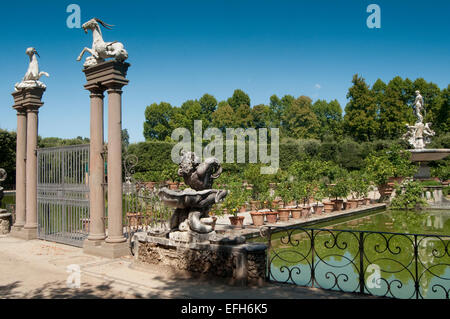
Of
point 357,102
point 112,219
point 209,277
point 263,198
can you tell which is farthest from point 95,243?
point 357,102

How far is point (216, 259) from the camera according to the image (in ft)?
17.5

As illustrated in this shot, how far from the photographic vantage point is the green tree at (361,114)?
33.8 m

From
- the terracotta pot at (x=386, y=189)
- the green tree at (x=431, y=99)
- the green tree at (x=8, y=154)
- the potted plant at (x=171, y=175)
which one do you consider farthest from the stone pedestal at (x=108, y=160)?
the green tree at (x=431, y=99)

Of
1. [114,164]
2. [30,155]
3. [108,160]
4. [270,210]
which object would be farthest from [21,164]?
[270,210]

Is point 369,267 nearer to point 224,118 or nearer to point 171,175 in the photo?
point 171,175

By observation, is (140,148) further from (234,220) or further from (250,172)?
(234,220)

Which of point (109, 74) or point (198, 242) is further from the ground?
point (109, 74)

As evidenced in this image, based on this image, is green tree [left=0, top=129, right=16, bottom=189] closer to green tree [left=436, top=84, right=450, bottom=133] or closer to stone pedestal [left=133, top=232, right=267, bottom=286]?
stone pedestal [left=133, top=232, right=267, bottom=286]

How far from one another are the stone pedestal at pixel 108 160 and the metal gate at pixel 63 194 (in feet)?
1.74

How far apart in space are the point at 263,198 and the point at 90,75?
24.5 feet

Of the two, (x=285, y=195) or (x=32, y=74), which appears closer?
(x=32, y=74)

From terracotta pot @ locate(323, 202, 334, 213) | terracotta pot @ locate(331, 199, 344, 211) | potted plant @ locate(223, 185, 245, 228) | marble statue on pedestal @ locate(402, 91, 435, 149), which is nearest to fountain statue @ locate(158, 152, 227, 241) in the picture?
potted plant @ locate(223, 185, 245, 228)

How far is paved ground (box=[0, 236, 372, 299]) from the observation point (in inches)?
191

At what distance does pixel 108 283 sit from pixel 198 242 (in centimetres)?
144
